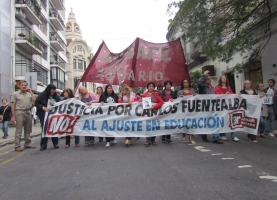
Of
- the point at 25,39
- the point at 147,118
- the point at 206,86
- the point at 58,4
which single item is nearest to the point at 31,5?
the point at 25,39

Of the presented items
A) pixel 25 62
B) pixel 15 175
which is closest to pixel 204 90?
pixel 15 175

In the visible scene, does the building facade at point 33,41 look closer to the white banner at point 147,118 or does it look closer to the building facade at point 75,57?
the white banner at point 147,118

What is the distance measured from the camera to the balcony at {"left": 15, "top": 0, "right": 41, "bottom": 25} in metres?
25.1

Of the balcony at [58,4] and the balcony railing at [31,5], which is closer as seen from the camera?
the balcony railing at [31,5]

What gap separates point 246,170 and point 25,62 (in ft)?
82.1

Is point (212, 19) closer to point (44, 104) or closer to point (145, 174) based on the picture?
point (44, 104)

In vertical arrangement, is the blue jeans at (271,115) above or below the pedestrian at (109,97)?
below

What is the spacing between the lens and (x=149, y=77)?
862 cm

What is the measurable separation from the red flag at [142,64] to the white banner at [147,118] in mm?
1354

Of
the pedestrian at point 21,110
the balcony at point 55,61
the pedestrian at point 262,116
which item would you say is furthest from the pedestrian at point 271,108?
the balcony at point 55,61

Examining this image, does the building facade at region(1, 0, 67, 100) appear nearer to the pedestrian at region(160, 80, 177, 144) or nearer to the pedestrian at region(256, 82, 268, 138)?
the pedestrian at region(160, 80, 177, 144)

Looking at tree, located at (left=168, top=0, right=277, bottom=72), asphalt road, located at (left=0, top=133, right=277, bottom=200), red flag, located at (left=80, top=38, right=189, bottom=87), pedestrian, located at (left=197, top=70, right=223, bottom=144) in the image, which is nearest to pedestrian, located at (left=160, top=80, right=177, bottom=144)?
pedestrian, located at (left=197, top=70, right=223, bottom=144)

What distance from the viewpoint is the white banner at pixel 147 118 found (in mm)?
7195

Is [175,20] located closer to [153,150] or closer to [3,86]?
[153,150]
